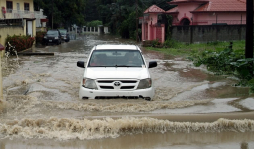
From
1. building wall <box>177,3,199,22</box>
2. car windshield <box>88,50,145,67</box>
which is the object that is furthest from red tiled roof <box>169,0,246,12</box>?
car windshield <box>88,50,145,67</box>

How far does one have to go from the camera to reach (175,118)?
7.19m

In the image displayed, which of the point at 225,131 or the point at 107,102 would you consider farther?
the point at 107,102

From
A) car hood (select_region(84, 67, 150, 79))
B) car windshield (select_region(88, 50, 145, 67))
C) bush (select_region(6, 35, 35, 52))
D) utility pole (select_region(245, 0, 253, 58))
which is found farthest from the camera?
bush (select_region(6, 35, 35, 52))

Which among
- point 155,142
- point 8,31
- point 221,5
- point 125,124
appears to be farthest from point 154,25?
point 155,142

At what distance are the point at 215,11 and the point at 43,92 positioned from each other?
2772cm

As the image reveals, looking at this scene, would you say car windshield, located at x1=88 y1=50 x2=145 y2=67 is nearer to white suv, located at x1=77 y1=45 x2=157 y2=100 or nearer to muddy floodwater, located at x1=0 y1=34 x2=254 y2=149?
white suv, located at x1=77 y1=45 x2=157 y2=100

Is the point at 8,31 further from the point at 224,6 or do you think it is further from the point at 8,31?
the point at 224,6

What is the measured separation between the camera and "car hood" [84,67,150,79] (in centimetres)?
874

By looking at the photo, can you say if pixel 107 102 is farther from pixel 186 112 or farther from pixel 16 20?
pixel 16 20

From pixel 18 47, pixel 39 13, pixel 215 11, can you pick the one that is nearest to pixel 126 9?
pixel 39 13

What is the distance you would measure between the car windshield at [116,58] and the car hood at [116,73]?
15.4 inches

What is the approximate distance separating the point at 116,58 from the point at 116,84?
1.65 m

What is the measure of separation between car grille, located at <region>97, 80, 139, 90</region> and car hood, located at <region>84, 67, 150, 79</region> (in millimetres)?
108

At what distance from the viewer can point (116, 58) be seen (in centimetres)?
1010
